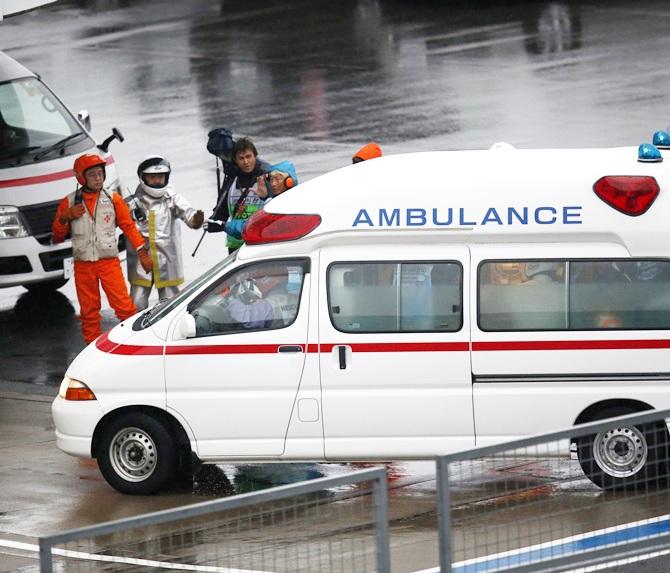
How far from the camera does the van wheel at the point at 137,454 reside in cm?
1104

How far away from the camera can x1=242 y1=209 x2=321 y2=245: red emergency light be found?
35.6 feet

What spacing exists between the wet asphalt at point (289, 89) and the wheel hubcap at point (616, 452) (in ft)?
4.66

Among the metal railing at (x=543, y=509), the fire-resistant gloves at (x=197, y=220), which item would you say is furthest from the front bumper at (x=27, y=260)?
the metal railing at (x=543, y=509)

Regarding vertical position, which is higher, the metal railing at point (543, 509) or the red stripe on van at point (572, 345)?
the red stripe on van at point (572, 345)

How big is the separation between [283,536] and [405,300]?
12.5ft

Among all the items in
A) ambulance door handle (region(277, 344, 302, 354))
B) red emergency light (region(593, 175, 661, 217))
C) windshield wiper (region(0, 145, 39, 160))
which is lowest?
ambulance door handle (region(277, 344, 302, 354))

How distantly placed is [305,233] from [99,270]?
4.39 metres

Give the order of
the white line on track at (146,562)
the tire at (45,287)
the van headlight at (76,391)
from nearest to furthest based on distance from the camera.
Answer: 1. the white line on track at (146,562)
2. the van headlight at (76,391)
3. the tire at (45,287)

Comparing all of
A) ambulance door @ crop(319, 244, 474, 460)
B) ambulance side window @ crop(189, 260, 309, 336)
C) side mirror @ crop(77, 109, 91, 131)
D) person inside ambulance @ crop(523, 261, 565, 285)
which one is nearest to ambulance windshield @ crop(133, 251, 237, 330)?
ambulance side window @ crop(189, 260, 309, 336)

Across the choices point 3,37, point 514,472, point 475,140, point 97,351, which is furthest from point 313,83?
point 514,472

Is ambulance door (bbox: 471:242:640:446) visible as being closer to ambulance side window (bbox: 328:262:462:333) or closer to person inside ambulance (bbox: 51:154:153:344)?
ambulance side window (bbox: 328:262:462:333)

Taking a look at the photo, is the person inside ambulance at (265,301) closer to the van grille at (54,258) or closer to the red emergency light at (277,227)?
the red emergency light at (277,227)

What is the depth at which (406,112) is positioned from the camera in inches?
963

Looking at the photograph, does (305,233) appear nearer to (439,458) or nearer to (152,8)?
(439,458)
